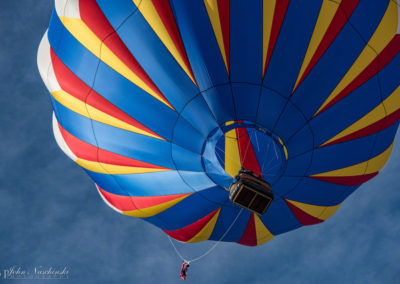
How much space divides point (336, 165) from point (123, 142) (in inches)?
142

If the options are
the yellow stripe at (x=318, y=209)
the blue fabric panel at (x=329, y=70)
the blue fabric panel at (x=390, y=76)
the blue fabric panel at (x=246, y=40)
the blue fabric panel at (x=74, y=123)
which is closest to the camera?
the blue fabric panel at (x=246, y=40)

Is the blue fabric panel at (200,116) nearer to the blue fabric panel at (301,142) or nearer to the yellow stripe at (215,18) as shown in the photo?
the yellow stripe at (215,18)

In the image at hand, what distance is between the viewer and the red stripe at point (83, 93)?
793cm

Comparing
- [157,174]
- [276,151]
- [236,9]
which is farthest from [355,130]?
[157,174]

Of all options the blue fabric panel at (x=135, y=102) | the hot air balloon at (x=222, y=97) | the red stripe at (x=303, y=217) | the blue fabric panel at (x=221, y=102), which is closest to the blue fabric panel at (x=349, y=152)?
the hot air balloon at (x=222, y=97)

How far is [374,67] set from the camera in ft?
24.8

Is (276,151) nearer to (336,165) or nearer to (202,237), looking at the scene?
(336,165)

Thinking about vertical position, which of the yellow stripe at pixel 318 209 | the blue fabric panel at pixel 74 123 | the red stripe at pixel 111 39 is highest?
the red stripe at pixel 111 39

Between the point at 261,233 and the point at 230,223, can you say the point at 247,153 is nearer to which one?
the point at 230,223

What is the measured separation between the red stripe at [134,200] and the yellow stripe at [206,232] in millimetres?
886

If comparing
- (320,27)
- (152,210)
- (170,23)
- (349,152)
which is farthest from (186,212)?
(320,27)

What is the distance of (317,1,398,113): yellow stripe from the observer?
24.1 ft

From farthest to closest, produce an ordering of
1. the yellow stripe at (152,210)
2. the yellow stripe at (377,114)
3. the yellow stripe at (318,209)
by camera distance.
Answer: the yellow stripe at (318,209), the yellow stripe at (152,210), the yellow stripe at (377,114)

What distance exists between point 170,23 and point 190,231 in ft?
13.3
